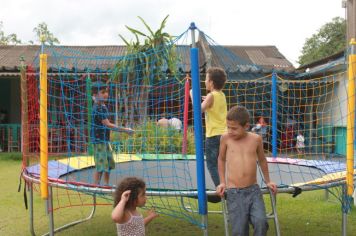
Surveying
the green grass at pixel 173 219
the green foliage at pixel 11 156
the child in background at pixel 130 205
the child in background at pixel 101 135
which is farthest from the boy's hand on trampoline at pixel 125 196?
the green foliage at pixel 11 156

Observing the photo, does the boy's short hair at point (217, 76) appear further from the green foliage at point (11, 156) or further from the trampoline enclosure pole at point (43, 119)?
the green foliage at point (11, 156)

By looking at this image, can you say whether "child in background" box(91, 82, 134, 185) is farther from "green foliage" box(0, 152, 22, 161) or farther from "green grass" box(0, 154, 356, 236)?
"green foliage" box(0, 152, 22, 161)

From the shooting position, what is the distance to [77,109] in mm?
9297

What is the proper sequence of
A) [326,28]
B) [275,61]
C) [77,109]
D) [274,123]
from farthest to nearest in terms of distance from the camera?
[326,28] < [275,61] < [77,109] < [274,123]

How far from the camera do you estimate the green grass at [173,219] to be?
4.29 meters

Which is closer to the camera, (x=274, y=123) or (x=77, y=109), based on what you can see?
(x=274, y=123)

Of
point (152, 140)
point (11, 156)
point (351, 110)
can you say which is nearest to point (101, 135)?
point (351, 110)

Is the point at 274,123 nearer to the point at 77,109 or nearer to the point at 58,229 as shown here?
the point at 58,229

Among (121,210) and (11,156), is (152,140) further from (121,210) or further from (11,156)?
(121,210)

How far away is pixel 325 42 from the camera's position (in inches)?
1133

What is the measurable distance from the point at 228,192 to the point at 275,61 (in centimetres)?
1212

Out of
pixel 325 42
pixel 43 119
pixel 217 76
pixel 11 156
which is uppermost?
pixel 325 42

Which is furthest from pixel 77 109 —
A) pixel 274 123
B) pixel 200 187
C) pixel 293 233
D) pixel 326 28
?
pixel 326 28

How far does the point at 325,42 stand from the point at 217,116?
27462 mm
